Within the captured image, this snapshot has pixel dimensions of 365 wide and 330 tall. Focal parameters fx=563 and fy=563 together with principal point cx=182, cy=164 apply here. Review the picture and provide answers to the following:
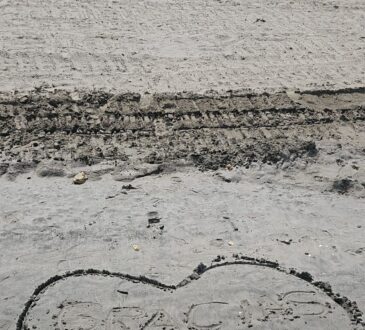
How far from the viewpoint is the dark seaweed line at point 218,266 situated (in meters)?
4.67

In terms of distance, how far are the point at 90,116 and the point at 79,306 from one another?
2938mm

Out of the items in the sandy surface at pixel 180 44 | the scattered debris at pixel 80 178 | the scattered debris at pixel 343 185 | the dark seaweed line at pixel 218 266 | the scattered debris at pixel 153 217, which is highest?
the sandy surface at pixel 180 44

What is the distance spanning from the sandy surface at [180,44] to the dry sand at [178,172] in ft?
0.11

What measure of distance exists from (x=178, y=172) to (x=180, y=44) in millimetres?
3316

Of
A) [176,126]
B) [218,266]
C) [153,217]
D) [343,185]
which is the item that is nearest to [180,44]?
Result: [176,126]

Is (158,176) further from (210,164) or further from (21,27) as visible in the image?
(21,27)

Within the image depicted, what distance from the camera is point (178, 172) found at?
246 inches

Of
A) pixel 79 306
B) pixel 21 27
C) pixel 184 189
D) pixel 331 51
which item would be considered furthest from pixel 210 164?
pixel 21 27

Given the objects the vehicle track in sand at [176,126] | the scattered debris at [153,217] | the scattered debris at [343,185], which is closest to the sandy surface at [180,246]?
the scattered debris at [153,217]

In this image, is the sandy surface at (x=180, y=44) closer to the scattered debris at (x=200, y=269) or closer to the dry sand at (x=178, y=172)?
the dry sand at (x=178, y=172)

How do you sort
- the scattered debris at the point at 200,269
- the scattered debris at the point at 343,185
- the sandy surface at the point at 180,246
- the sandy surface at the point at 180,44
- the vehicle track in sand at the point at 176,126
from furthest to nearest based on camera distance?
the sandy surface at the point at 180,44 → the vehicle track in sand at the point at 176,126 → the scattered debris at the point at 343,185 → the scattered debris at the point at 200,269 → the sandy surface at the point at 180,246

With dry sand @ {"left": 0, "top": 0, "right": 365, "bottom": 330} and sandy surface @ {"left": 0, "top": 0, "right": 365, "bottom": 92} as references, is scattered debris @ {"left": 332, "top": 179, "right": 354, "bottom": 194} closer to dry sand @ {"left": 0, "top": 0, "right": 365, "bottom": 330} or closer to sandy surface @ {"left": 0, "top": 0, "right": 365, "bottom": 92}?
dry sand @ {"left": 0, "top": 0, "right": 365, "bottom": 330}

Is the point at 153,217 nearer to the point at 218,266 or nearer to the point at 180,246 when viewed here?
the point at 180,246

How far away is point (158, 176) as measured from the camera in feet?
20.3
